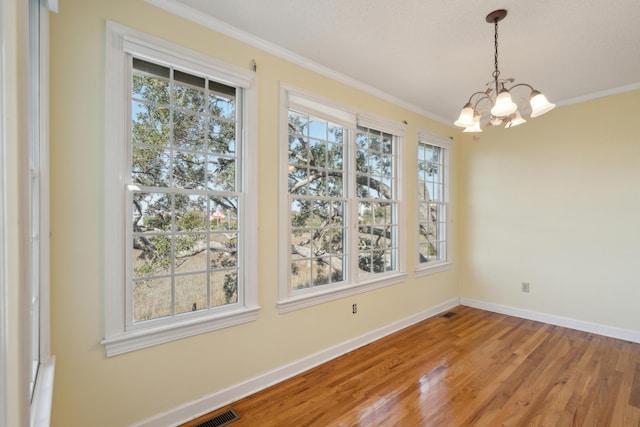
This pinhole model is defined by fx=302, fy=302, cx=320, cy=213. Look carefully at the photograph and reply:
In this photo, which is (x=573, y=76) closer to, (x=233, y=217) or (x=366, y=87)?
(x=366, y=87)

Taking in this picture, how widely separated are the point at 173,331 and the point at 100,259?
0.64m

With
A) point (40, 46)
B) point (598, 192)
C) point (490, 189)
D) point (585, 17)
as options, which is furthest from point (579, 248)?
point (40, 46)

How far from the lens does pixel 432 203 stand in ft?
14.1

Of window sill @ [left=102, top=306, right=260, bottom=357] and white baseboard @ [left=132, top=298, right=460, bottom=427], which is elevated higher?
window sill @ [left=102, top=306, right=260, bottom=357]

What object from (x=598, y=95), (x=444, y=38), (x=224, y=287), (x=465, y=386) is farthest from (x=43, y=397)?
(x=598, y=95)

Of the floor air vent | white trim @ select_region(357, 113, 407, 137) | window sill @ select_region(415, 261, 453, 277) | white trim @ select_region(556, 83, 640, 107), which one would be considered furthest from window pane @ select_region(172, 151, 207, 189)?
white trim @ select_region(556, 83, 640, 107)

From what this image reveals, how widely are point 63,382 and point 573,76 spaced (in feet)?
15.8

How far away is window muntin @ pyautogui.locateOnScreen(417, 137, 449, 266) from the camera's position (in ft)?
13.7

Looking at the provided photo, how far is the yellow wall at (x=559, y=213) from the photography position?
133 inches

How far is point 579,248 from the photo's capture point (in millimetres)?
3670

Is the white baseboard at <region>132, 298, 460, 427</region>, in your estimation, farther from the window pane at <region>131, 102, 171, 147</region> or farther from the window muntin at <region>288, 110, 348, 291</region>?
the window pane at <region>131, 102, 171, 147</region>

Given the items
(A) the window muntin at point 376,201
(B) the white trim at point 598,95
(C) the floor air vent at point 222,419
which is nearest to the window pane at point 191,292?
(C) the floor air vent at point 222,419

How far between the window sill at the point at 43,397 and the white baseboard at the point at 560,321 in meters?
4.80

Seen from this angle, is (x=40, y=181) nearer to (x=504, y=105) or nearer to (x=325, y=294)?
(x=325, y=294)
